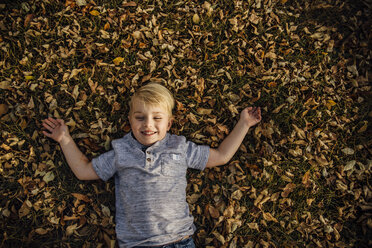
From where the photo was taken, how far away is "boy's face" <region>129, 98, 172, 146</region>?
3006mm

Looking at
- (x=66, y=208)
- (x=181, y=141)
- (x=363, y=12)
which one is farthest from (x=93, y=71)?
(x=363, y=12)

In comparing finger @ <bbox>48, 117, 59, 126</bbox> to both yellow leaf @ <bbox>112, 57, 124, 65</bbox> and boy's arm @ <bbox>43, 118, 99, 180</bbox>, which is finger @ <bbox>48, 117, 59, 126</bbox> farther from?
yellow leaf @ <bbox>112, 57, 124, 65</bbox>

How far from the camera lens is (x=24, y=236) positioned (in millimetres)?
3254

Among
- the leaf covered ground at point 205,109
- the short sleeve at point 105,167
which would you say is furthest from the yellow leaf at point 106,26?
the short sleeve at point 105,167

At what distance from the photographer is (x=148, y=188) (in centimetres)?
302

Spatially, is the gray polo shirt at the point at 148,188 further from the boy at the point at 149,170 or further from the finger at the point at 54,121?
the finger at the point at 54,121

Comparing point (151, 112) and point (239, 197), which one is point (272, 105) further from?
point (151, 112)

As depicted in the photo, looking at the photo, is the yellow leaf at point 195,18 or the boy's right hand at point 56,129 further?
the yellow leaf at point 195,18

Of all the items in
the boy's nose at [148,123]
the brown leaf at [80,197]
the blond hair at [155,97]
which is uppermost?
the blond hair at [155,97]

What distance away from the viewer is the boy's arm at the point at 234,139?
344cm

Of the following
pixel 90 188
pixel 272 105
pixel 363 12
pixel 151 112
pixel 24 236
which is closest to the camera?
pixel 151 112

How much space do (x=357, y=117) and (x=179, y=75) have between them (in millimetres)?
2845

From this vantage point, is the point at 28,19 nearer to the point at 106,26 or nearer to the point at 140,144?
the point at 106,26

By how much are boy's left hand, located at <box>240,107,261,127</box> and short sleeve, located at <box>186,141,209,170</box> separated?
2.44ft
